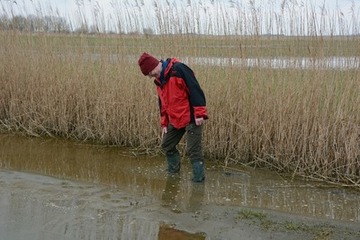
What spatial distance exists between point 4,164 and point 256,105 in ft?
12.9

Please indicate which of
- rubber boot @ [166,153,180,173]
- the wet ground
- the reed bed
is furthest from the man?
the reed bed

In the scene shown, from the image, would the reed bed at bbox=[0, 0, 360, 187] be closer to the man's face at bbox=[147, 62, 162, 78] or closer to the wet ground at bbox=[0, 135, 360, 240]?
the wet ground at bbox=[0, 135, 360, 240]

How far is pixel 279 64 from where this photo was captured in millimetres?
6430

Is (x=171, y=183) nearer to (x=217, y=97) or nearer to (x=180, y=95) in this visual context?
(x=180, y=95)

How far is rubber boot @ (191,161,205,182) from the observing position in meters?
5.77

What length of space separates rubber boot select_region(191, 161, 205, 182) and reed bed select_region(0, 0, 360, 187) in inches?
36.1

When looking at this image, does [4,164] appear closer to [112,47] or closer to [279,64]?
[112,47]

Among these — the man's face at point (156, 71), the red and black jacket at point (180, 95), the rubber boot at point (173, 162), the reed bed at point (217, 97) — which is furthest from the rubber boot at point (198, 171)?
the man's face at point (156, 71)

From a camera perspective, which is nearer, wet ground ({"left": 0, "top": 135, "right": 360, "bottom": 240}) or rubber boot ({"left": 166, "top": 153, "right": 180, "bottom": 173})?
wet ground ({"left": 0, "top": 135, "right": 360, "bottom": 240})

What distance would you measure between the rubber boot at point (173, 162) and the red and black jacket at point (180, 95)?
2.22 ft

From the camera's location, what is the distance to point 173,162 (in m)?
6.18

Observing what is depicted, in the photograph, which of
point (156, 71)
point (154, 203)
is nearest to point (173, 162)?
point (154, 203)

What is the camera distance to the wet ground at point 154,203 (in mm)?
4234

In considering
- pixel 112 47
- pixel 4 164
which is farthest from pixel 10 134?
pixel 112 47
